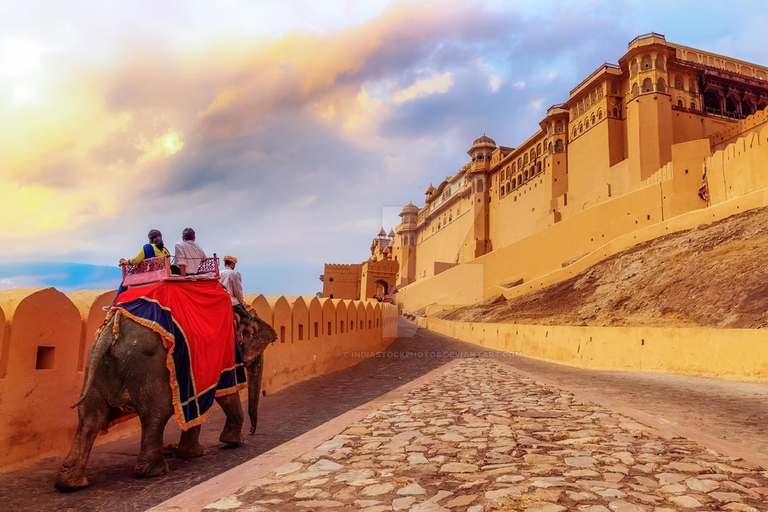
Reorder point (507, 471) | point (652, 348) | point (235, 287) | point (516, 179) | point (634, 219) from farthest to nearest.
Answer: point (516, 179)
point (634, 219)
point (652, 348)
point (235, 287)
point (507, 471)

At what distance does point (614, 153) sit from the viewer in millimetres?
31906

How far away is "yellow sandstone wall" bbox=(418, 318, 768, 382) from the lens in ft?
29.7

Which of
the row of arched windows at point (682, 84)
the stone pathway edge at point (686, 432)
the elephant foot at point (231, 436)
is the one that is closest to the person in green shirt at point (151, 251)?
the elephant foot at point (231, 436)

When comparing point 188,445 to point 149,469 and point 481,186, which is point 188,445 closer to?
point 149,469

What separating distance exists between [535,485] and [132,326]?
3063mm

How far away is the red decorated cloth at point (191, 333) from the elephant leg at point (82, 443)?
0.51 m

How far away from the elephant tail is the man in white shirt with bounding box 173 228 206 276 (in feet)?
2.48

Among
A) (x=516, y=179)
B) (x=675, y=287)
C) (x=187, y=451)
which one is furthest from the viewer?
(x=516, y=179)

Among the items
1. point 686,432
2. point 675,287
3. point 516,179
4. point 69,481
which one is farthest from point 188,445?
point 516,179

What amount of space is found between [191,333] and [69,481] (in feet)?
4.20

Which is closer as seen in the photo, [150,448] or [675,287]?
[150,448]

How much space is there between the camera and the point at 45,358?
4.28 metres

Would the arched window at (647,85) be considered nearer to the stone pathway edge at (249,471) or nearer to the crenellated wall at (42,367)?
the stone pathway edge at (249,471)

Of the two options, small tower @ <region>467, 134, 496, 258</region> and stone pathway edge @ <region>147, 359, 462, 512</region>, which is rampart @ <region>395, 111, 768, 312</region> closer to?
small tower @ <region>467, 134, 496, 258</region>
